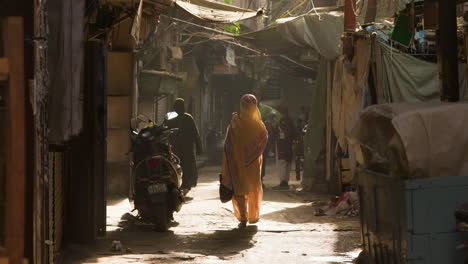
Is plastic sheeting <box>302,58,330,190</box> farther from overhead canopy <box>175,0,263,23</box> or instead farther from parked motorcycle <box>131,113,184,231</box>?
parked motorcycle <box>131,113,184,231</box>

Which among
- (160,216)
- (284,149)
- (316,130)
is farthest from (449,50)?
(284,149)

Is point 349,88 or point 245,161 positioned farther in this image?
point 349,88

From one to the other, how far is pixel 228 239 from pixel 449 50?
3630 millimetres

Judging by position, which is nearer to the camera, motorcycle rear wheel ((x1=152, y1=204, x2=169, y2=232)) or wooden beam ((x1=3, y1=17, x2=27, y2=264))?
wooden beam ((x1=3, y1=17, x2=27, y2=264))

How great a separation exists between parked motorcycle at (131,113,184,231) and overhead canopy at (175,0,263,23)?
271cm

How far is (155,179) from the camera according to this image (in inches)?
421

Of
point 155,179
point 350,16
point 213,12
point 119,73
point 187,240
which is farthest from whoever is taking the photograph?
point 119,73

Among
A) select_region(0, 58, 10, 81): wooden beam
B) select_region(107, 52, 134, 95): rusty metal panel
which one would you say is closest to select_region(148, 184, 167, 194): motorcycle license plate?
select_region(107, 52, 134, 95): rusty metal panel

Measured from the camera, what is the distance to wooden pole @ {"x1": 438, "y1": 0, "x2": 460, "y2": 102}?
8742mm

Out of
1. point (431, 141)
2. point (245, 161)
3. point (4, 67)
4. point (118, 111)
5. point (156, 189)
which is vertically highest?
point (4, 67)

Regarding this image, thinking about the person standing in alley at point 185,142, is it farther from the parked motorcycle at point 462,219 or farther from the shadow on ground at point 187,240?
the parked motorcycle at point 462,219

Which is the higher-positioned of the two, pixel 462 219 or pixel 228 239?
pixel 462 219

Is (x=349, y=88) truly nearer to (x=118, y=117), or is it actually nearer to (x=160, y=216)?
(x=160, y=216)

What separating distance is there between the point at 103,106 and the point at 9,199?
5.36m
